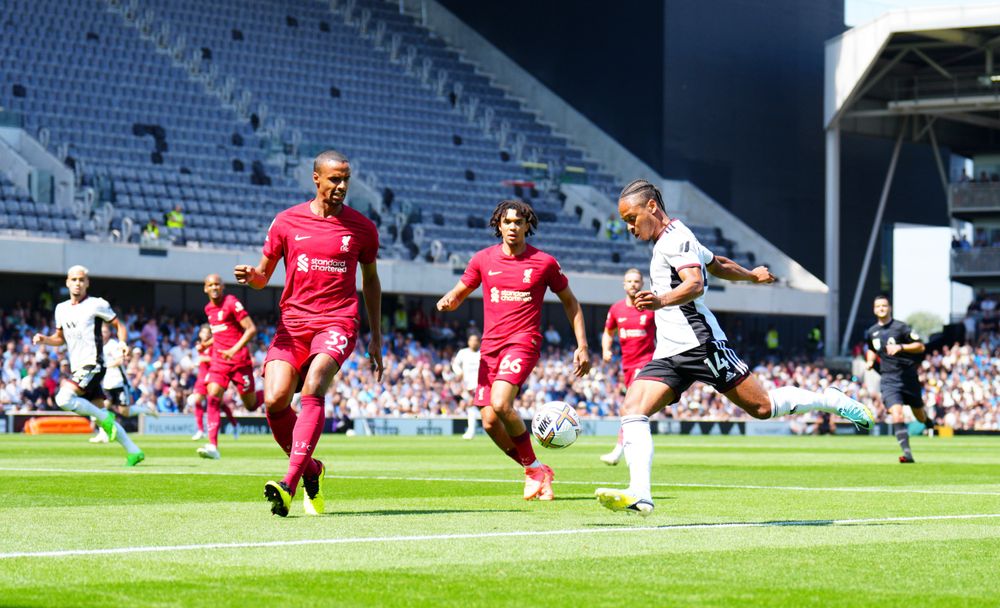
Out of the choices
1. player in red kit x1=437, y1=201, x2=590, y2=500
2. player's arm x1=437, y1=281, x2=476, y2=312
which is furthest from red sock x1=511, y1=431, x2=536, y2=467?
player's arm x1=437, y1=281, x2=476, y2=312

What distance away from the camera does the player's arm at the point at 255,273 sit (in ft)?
34.7

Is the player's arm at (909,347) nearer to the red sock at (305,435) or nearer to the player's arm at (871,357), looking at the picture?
the player's arm at (871,357)

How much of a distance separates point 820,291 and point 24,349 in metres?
29.8

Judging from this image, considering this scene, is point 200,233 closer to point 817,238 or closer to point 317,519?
point 817,238

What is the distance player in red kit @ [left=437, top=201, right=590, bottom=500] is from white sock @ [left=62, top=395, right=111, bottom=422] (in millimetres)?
5658

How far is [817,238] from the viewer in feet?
206

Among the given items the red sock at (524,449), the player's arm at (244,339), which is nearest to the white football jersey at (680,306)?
the red sock at (524,449)

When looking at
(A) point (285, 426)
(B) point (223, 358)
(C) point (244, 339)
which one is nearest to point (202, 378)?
(B) point (223, 358)

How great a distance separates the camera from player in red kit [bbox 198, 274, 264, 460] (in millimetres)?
21016

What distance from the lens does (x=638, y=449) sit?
10242mm

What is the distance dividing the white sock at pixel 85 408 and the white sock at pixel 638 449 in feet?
29.3

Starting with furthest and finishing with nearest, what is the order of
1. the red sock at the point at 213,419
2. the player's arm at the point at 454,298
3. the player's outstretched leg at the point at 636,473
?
the red sock at the point at 213,419, the player's arm at the point at 454,298, the player's outstretched leg at the point at 636,473

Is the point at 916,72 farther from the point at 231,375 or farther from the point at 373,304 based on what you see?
the point at 373,304

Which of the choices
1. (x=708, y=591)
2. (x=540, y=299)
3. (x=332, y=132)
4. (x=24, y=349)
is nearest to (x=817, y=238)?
(x=332, y=132)
